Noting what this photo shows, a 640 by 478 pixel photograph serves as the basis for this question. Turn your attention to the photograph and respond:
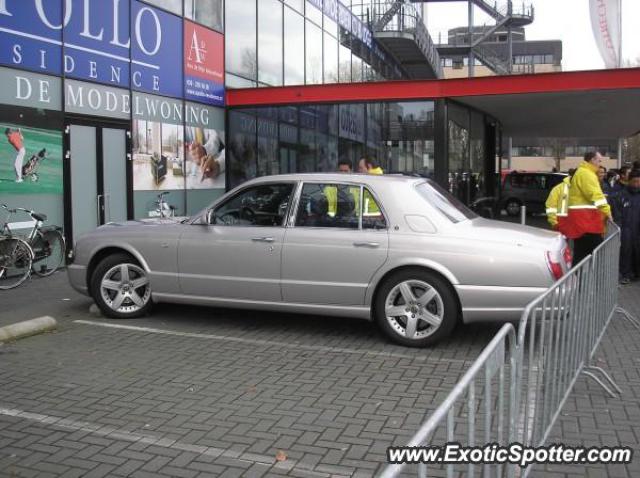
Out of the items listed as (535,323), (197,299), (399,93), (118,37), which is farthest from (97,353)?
(399,93)

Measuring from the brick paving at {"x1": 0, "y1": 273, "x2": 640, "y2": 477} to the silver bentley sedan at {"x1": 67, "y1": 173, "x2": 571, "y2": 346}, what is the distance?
0.37 m

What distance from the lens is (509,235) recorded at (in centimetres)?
616

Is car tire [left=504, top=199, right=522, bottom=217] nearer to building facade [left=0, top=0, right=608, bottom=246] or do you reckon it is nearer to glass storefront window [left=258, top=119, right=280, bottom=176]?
building facade [left=0, top=0, right=608, bottom=246]

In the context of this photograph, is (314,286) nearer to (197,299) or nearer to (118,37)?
(197,299)

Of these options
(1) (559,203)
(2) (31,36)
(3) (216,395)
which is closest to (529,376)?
(3) (216,395)

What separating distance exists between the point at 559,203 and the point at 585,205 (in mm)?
594

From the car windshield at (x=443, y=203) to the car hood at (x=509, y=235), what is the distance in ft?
0.49

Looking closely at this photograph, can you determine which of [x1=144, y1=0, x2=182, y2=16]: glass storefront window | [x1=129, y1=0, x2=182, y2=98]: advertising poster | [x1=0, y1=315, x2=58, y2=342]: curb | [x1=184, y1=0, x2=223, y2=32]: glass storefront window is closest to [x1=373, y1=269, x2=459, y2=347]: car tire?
[x1=0, y1=315, x2=58, y2=342]: curb

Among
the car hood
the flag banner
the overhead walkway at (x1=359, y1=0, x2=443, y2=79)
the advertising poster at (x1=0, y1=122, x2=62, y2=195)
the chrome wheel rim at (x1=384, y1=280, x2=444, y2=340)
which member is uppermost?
the overhead walkway at (x1=359, y1=0, x2=443, y2=79)

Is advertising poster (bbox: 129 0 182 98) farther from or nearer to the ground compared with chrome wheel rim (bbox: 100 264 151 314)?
farther from the ground

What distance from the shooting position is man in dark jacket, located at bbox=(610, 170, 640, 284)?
10.2 metres

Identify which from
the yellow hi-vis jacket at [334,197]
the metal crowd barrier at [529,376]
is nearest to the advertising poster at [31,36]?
the yellow hi-vis jacket at [334,197]

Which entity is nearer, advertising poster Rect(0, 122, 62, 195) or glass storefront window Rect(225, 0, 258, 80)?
advertising poster Rect(0, 122, 62, 195)

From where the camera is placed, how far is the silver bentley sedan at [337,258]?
237 inches
